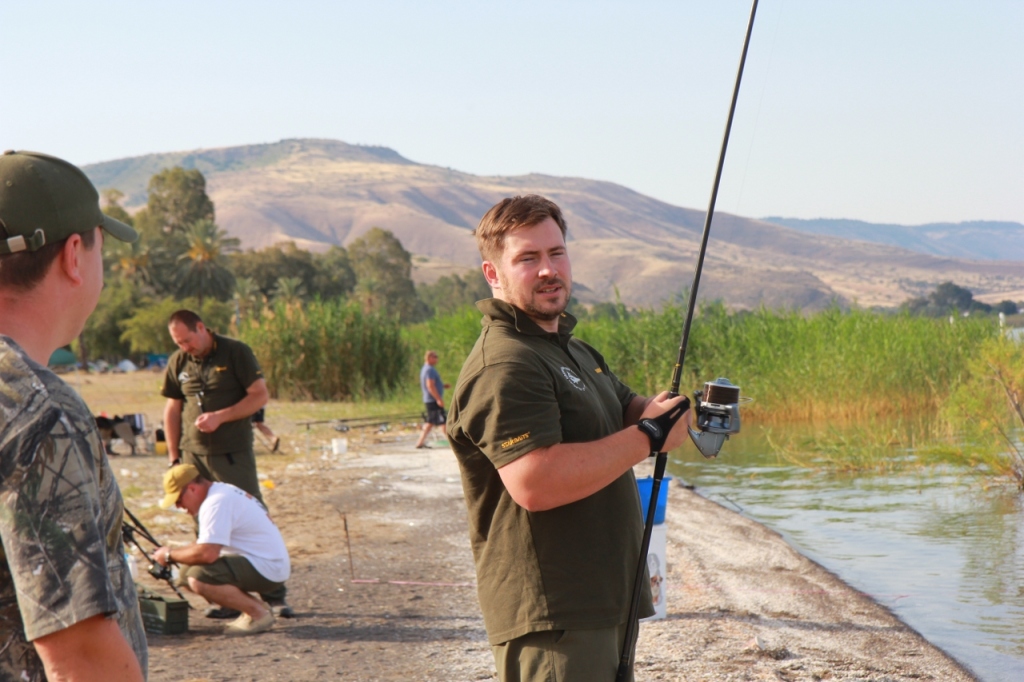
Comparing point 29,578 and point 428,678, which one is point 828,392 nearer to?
point 428,678

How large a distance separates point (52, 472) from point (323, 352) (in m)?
27.4

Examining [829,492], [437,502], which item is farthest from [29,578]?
[829,492]

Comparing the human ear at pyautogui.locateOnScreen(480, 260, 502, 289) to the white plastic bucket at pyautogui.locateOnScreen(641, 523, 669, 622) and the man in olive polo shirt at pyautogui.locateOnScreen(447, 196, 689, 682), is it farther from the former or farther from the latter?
the white plastic bucket at pyautogui.locateOnScreen(641, 523, 669, 622)

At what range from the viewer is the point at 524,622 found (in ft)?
8.98

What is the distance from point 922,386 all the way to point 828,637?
1381 centimetres

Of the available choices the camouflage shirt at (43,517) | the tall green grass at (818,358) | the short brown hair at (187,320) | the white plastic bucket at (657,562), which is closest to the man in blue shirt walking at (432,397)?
the tall green grass at (818,358)

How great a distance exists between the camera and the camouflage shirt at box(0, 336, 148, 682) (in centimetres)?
154

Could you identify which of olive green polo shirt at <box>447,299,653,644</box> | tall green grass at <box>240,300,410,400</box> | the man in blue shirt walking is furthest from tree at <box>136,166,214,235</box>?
olive green polo shirt at <box>447,299,653,644</box>

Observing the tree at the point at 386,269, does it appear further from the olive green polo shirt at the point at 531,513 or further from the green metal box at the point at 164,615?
the olive green polo shirt at the point at 531,513

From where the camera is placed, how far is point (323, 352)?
2856 cm

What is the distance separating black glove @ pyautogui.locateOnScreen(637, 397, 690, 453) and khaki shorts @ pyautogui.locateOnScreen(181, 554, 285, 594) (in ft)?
14.4

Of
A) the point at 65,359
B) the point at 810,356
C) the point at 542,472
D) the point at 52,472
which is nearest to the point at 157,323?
the point at 65,359

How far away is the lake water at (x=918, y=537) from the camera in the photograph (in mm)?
7254

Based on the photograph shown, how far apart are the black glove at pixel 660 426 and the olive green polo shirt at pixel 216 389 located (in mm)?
4898
